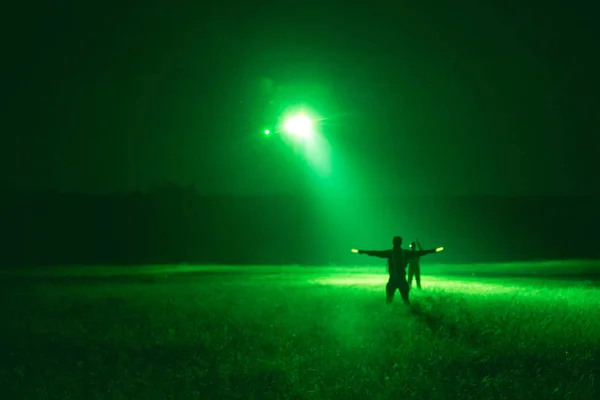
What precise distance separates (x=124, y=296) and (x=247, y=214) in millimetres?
69069

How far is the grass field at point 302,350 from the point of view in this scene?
8.62m

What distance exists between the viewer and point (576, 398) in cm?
806

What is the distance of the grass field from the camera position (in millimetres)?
8617

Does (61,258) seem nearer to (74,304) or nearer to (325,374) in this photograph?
(74,304)

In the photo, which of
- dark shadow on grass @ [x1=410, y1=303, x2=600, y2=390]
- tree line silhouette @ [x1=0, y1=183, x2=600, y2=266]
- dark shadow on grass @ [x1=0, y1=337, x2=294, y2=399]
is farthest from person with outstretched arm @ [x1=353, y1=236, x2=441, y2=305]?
tree line silhouette @ [x1=0, y1=183, x2=600, y2=266]

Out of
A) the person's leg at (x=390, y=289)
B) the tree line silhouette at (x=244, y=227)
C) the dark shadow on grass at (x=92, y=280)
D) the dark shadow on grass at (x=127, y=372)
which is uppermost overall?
the tree line silhouette at (x=244, y=227)

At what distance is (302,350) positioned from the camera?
36.6 ft

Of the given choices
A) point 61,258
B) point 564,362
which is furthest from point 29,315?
point 61,258

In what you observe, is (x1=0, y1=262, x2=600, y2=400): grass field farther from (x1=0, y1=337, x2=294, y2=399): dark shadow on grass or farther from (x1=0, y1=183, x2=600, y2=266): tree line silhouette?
(x1=0, y1=183, x2=600, y2=266): tree line silhouette

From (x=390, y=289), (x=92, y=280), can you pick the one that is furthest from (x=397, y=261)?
(x=92, y=280)

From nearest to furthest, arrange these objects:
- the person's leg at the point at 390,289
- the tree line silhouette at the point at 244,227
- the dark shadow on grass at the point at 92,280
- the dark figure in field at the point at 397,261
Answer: the dark figure in field at the point at 397,261, the person's leg at the point at 390,289, the dark shadow on grass at the point at 92,280, the tree line silhouette at the point at 244,227

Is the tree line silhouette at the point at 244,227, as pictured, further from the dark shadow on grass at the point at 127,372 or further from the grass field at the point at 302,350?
the dark shadow on grass at the point at 127,372

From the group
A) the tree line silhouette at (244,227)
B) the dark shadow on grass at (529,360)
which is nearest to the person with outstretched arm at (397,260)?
the dark shadow on grass at (529,360)

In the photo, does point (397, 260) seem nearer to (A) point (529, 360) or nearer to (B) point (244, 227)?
(A) point (529, 360)
